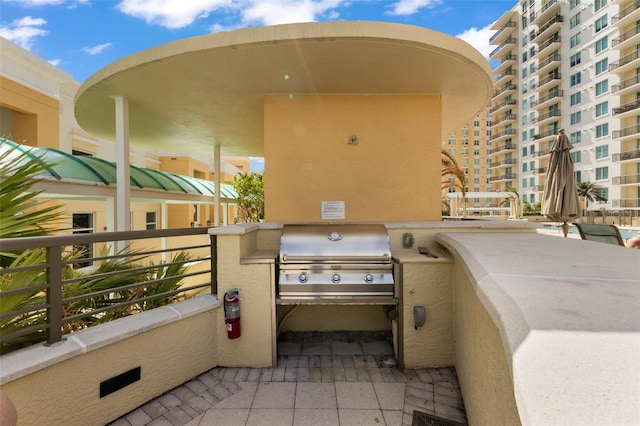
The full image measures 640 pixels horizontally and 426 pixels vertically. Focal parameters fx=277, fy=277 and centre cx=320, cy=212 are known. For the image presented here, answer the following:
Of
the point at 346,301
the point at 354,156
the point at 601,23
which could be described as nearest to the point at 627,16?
the point at 601,23

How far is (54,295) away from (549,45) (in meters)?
52.4

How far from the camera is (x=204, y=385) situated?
9.71 ft

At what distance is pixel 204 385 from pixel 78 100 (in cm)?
530

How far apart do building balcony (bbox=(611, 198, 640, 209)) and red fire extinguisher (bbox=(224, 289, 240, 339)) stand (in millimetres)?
40601

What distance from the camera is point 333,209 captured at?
15.5ft

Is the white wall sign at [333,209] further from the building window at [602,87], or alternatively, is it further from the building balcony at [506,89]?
the building balcony at [506,89]

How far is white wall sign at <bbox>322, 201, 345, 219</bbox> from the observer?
471 cm

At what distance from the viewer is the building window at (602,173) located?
1189 inches

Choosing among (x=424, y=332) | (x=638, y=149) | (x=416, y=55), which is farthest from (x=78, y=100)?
(x=638, y=149)

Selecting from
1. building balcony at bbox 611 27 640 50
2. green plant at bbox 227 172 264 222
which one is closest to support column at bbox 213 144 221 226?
green plant at bbox 227 172 264 222

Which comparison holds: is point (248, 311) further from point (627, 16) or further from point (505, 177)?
point (505, 177)

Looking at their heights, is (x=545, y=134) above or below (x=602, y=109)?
below

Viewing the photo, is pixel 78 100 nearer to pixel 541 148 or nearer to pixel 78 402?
pixel 78 402

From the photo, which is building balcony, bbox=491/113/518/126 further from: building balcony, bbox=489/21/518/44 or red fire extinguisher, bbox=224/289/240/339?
red fire extinguisher, bbox=224/289/240/339
